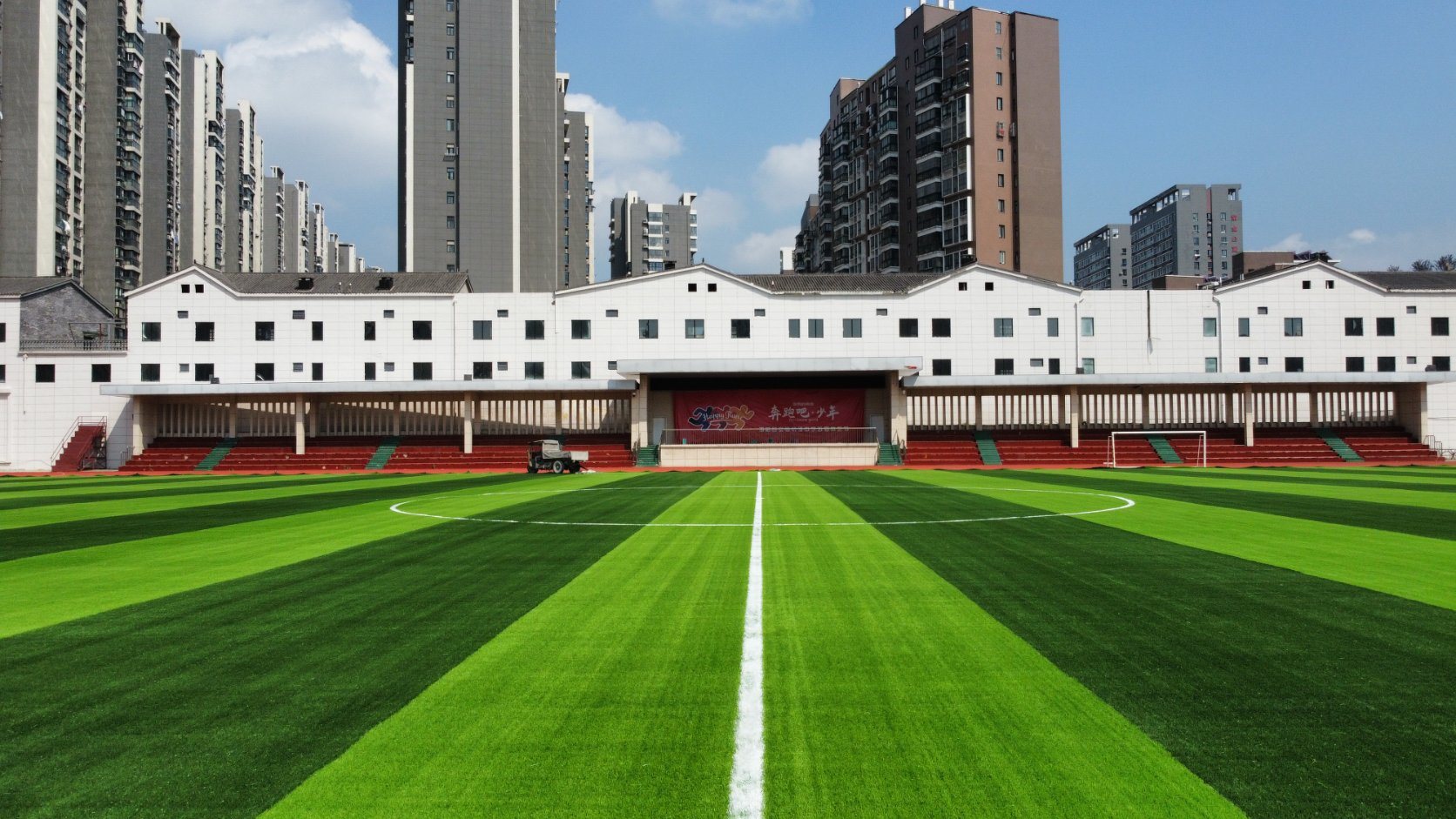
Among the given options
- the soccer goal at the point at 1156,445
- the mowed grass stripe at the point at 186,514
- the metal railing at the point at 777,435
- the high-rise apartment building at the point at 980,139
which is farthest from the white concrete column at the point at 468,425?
the high-rise apartment building at the point at 980,139

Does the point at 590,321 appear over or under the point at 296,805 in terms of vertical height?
over

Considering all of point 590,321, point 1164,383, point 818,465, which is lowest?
point 818,465

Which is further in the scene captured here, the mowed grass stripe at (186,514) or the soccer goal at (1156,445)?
Result: the soccer goal at (1156,445)

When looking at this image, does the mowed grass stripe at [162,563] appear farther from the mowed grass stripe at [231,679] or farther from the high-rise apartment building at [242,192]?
the high-rise apartment building at [242,192]

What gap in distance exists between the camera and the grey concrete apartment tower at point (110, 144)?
260 ft

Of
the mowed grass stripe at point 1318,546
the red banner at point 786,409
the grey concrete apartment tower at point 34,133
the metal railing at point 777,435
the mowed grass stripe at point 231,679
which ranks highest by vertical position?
the grey concrete apartment tower at point 34,133

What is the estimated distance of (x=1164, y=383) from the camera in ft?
164

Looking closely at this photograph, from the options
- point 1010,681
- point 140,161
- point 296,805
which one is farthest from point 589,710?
point 140,161

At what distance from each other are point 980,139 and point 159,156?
89.7 m

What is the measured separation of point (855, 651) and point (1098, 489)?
19694 mm

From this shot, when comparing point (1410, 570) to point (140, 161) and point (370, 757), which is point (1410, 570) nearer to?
point (370, 757)

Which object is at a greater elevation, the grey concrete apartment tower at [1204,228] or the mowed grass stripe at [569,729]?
the grey concrete apartment tower at [1204,228]

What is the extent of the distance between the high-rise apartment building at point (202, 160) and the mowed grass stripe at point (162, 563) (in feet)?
330

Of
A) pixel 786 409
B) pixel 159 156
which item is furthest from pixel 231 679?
pixel 159 156
